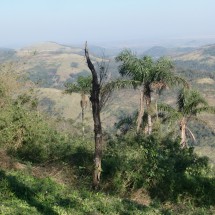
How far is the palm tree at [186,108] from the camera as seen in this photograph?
93.2ft

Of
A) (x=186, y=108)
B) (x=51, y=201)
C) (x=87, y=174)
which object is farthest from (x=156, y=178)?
(x=186, y=108)

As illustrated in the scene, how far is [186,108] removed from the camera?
94.2ft

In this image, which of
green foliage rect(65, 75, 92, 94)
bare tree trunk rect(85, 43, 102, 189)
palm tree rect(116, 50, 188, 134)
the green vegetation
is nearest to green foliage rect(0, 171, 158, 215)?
the green vegetation

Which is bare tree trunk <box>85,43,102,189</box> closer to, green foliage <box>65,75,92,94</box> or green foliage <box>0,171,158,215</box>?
green foliage <box>0,171,158,215</box>

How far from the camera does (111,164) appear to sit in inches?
619

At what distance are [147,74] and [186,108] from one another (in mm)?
4622

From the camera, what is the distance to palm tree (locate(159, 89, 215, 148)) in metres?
28.4

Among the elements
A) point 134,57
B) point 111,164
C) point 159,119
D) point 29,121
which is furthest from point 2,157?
point 159,119

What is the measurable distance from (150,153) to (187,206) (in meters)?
3.80

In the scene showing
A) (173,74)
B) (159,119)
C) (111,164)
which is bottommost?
(159,119)

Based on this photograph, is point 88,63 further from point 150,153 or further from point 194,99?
point 194,99

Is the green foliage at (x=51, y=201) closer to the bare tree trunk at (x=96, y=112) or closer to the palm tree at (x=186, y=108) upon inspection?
the bare tree trunk at (x=96, y=112)

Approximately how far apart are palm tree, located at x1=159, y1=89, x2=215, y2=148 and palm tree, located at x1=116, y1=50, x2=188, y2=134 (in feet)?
5.44

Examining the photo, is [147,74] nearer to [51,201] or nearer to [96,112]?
[96,112]
